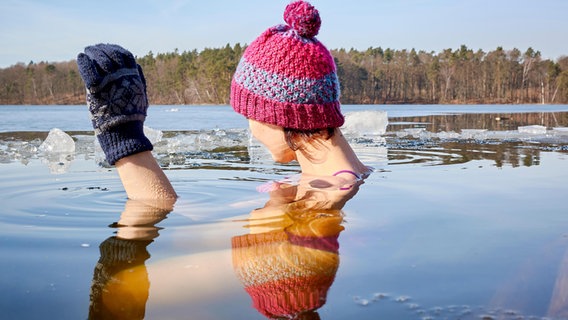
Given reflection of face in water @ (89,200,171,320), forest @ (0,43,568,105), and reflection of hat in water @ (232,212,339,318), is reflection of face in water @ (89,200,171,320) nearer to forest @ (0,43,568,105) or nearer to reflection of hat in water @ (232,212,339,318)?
reflection of hat in water @ (232,212,339,318)

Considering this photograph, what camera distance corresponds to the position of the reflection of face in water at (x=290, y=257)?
908mm

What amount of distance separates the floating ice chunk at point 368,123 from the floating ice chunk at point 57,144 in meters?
4.82

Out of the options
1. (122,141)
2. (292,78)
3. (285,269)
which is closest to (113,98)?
(122,141)

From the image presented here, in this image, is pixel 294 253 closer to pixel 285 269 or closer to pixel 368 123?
pixel 285 269

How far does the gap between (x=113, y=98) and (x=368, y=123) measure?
23.8 ft

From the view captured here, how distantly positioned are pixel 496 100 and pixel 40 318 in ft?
247

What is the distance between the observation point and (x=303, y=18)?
2469mm

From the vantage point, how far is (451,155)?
169 inches

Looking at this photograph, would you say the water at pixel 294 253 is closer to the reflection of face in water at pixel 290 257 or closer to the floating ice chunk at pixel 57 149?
the reflection of face in water at pixel 290 257

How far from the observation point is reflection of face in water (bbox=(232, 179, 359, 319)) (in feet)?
2.98

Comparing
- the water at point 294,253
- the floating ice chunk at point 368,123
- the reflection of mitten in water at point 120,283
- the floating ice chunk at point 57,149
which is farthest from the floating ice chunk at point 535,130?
the reflection of mitten in water at point 120,283

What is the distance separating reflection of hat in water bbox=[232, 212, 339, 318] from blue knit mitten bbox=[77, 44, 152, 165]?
86 cm

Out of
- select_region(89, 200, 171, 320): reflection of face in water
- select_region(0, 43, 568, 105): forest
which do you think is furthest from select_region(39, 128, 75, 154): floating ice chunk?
select_region(0, 43, 568, 105): forest

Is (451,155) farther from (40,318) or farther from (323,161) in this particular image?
(40,318)
